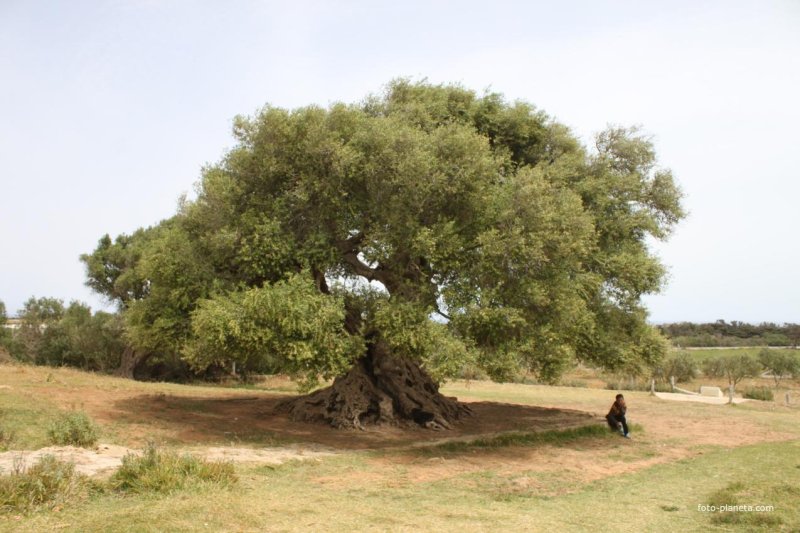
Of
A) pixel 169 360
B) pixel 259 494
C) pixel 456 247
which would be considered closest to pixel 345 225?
pixel 456 247

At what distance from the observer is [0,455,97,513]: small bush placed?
739 centimetres

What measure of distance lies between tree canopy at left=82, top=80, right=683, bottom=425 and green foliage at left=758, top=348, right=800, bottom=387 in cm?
3682

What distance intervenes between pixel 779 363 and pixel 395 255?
45.4 metres

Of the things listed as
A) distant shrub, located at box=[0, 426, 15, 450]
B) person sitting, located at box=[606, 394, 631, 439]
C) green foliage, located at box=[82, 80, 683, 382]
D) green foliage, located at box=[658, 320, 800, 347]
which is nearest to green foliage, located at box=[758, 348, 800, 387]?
green foliage, located at box=[658, 320, 800, 347]

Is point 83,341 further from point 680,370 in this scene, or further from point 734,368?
point 734,368

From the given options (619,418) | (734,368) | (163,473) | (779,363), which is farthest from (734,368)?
(163,473)

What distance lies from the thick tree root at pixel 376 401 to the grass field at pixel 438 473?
0.98m

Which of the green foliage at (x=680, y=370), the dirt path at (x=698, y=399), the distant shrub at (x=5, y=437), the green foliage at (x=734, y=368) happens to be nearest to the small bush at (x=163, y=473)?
the distant shrub at (x=5, y=437)

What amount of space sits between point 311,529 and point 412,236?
358 inches

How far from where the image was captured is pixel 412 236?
1535 centimetres

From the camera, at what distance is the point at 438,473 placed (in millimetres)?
12320

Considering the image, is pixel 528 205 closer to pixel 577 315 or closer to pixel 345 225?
pixel 577 315

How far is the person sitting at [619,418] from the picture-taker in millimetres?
19016

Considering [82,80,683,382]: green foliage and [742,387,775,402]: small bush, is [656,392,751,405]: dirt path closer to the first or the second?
[742,387,775,402]: small bush
